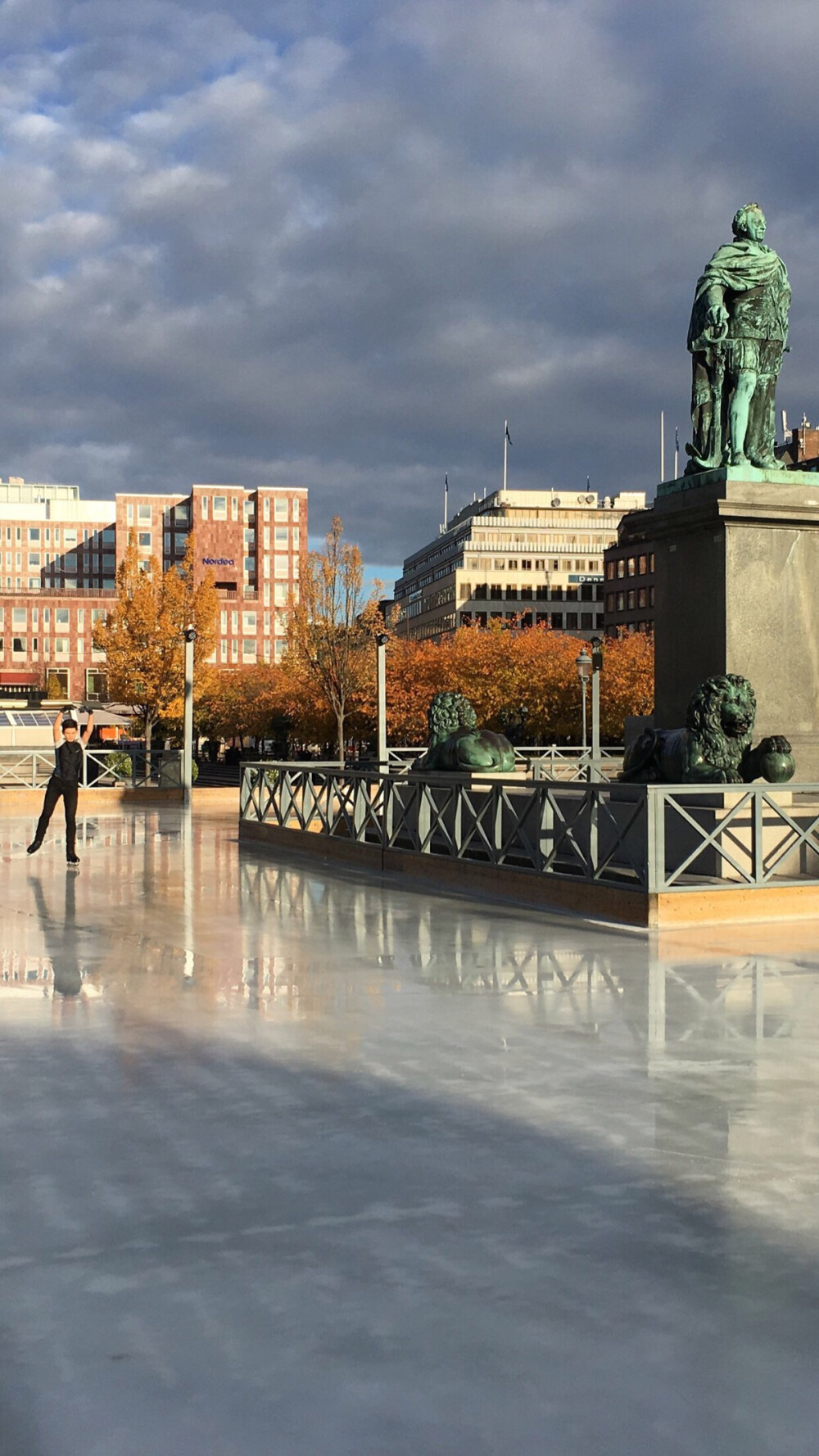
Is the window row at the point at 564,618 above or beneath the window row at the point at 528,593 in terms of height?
beneath

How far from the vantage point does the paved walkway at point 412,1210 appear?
3.61 metres

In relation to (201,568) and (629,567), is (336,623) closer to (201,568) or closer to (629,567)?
(629,567)

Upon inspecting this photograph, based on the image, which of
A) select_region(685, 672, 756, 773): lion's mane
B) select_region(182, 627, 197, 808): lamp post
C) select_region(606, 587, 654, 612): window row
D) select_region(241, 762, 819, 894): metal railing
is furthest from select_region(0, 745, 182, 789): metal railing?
select_region(606, 587, 654, 612): window row

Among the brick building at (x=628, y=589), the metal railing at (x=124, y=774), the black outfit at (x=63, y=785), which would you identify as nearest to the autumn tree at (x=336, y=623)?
the metal railing at (x=124, y=774)

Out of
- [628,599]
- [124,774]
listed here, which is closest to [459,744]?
[124,774]

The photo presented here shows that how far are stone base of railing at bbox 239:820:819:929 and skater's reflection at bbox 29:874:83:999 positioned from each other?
391cm

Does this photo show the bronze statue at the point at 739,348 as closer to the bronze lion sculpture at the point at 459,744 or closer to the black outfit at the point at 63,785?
the bronze lion sculpture at the point at 459,744

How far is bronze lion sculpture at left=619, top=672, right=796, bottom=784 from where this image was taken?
13.6m

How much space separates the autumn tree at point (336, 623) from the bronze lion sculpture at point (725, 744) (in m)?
34.3

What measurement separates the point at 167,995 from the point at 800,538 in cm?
885

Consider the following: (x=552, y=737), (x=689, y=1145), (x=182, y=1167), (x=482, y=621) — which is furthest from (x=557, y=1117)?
(x=482, y=621)

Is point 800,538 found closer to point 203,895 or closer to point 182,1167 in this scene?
point 203,895

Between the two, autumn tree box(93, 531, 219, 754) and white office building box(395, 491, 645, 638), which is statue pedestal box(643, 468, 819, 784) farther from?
white office building box(395, 491, 645, 638)

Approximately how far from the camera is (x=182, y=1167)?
18.1ft
